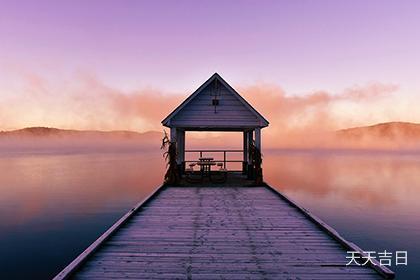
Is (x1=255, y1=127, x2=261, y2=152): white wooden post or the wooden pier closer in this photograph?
the wooden pier

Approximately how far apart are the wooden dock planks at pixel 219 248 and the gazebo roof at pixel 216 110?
5.53 meters

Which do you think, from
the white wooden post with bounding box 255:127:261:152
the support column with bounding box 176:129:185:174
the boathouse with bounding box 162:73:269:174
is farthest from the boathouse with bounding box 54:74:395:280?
the support column with bounding box 176:129:185:174

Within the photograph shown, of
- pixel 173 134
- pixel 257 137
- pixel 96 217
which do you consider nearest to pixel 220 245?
pixel 173 134

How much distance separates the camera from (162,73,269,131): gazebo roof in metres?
13.8

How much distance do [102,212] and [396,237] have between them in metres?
19.8

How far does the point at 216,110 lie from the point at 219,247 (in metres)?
8.94

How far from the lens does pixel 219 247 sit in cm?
574

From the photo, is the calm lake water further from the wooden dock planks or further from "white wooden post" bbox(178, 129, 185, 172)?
the wooden dock planks

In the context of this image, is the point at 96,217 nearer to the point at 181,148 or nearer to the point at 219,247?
the point at 181,148

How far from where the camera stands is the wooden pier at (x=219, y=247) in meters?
4.67

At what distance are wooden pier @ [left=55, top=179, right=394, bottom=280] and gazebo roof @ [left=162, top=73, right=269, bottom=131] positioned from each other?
5444 mm

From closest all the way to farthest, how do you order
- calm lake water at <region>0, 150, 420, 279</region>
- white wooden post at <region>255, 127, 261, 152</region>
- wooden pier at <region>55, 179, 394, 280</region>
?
wooden pier at <region>55, 179, 394, 280</region> < calm lake water at <region>0, 150, 420, 279</region> < white wooden post at <region>255, 127, 261, 152</region>

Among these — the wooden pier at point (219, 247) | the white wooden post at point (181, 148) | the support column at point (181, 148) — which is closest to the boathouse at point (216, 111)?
the support column at point (181, 148)

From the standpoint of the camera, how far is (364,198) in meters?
29.8
